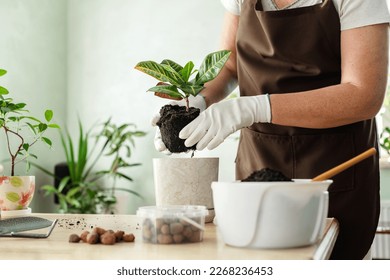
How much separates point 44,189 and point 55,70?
999 millimetres

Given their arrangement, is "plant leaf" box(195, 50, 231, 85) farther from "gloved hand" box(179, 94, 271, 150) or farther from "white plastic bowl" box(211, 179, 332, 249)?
"white plastic bowl" box(211, 179, 332, 249)

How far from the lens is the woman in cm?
131

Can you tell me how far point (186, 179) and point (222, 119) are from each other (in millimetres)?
180

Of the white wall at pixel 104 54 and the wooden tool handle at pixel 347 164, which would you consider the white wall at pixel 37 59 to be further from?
the wooden tool handle at pixel 347 164

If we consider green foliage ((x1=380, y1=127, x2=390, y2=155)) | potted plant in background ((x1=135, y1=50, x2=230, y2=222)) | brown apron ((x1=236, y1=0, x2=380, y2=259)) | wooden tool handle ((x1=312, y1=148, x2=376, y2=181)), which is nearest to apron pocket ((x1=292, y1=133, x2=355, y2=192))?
brown apron ((x1=236, y1=0, x2=380, y2=259))

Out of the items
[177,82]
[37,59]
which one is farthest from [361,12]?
[37,59]

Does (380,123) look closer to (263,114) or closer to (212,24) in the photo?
(212,24)

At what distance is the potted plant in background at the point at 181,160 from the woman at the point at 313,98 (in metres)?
0.05

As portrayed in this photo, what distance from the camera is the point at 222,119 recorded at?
132 cm

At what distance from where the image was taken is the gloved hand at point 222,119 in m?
1.27

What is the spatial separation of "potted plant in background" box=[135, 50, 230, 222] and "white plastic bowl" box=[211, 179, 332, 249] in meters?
0.33

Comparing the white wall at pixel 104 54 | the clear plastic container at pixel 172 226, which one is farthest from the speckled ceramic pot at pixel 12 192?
the white wall at pixel 104 54
